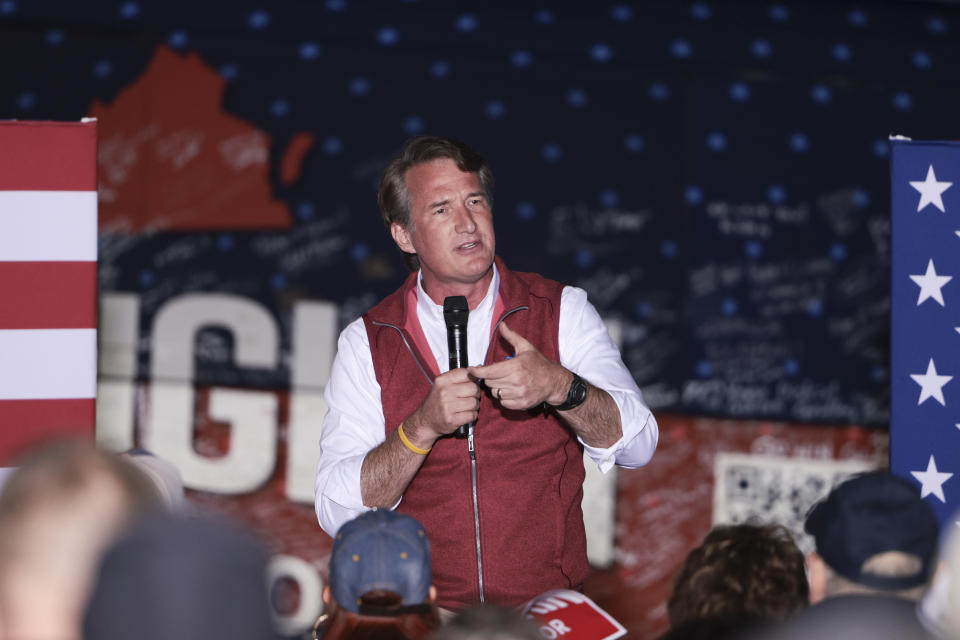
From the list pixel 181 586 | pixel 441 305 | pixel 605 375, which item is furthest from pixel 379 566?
pixel 441 305

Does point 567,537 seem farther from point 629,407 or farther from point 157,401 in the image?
point 157,401

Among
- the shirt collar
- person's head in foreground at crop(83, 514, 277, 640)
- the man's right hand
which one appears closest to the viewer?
person's head in foreground at crop(83, 514, 277, 640)

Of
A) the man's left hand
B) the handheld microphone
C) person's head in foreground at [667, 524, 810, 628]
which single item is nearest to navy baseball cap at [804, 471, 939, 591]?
person's head in foreground at [667, 524, 810, 628]

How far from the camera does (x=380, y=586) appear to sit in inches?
56.1

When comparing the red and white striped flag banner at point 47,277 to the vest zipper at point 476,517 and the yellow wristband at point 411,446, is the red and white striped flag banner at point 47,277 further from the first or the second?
the vest zipper at point 476,517

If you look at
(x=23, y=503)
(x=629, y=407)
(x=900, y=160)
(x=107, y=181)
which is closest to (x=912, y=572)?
(x=629, y=407)

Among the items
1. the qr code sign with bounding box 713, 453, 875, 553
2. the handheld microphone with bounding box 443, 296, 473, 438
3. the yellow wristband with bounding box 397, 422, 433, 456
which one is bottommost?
the qr code sign with bounding box 713, 453, 875, 553

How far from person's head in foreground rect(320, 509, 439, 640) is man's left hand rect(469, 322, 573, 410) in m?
0.59

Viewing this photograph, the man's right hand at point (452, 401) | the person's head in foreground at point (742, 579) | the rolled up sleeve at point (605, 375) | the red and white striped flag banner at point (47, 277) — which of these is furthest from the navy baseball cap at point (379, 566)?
the red and white striped flag banner at point (47, 277)

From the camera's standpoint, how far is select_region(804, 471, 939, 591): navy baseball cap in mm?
1404

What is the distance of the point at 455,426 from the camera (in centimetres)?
204

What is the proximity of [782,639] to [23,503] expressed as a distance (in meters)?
0.81

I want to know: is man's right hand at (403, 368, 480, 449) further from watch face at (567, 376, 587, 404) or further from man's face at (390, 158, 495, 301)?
man's face at (390, 158, 495, 301)

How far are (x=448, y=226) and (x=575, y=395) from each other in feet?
1.69
